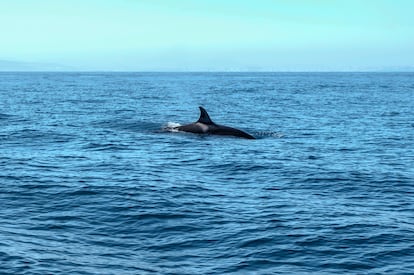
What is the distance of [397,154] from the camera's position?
84.6 feet

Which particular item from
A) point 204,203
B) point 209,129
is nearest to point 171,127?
point 209,129

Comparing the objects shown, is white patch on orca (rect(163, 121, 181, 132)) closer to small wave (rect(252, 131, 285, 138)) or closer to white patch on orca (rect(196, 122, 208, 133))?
white patch on orca (rect(196, 122, 208, 133))

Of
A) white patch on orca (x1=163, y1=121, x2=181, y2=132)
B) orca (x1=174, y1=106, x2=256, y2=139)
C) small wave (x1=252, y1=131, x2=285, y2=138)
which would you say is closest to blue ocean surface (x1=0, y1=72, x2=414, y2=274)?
small wave (x1=252, y1=131, x2=285, y2=138)

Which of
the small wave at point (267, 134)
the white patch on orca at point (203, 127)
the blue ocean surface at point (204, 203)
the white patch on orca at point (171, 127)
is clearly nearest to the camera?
the blue ocean surface at point (204, 203)

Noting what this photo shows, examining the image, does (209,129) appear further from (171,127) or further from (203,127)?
(171,127)

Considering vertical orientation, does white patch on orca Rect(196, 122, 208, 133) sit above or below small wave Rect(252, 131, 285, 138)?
above

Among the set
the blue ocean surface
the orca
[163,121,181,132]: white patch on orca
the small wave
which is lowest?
the blue ocean surface

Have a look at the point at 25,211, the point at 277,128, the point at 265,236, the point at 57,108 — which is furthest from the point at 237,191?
the point at 57,108

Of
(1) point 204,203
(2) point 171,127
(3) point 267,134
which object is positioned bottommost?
(1) point 204,203

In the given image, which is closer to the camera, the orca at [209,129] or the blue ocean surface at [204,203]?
the blue ocean surface at [204,203]

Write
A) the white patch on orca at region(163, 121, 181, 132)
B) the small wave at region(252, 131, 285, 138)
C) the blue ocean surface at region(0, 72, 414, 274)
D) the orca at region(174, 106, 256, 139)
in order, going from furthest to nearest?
1. the white patch on orca at region(163, 121, 181, 132)
2. the small wave at region(252, 131, 285, 138)
3. the orca at region(174, 106, 256, 139)
4. the blue ocean surface at region(0, 72, 414, 274)

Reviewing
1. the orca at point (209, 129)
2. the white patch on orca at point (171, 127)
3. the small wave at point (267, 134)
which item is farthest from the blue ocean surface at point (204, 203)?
the orca at point (209, 129)

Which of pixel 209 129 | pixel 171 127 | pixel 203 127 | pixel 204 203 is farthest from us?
pixel 171 127

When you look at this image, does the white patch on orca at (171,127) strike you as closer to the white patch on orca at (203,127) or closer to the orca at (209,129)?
the orca at (209,129)
